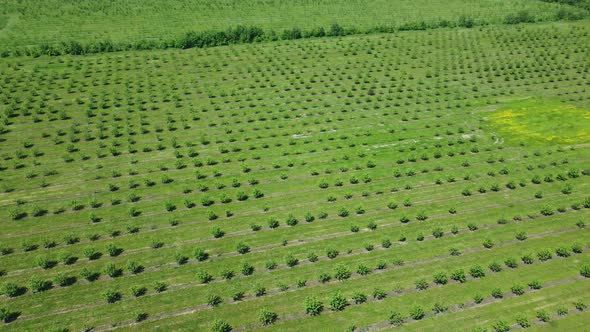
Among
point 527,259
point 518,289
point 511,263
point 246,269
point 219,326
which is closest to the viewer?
point 219,326

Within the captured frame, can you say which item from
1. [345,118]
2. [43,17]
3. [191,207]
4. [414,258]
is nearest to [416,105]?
[345,118]

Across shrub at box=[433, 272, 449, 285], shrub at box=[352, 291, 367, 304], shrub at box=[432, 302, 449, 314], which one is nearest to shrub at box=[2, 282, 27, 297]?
shrub at box=[352, 291, 367, 304]

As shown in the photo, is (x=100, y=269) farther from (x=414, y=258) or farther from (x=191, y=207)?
(x=414, y=258)

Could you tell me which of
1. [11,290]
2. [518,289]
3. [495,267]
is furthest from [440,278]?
[11,290]

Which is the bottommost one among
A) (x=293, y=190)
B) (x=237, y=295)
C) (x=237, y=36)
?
(x=293, y=190)

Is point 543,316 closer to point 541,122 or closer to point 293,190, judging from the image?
point 293,190

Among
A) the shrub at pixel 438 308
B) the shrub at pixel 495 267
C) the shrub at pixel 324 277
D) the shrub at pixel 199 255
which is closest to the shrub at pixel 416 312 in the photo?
the shrub at pixel 438 308

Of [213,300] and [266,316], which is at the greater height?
[266,316]

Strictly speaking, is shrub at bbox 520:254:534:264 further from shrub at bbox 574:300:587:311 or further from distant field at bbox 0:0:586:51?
distant field at bbox 0:0:586:51
